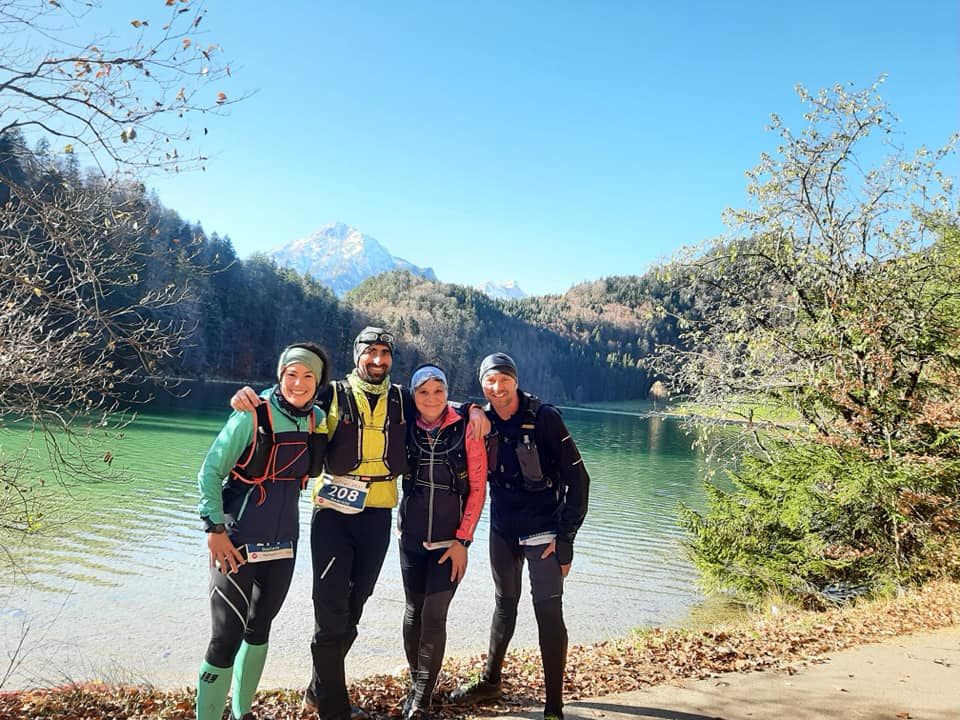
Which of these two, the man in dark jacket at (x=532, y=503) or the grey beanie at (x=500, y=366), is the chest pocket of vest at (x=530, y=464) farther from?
the grey beanie at (x=500, y=366)

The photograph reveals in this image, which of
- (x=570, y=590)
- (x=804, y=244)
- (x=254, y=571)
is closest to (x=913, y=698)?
(x=254, y=571)

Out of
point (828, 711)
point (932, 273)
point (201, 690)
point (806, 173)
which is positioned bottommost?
point (828, 711)

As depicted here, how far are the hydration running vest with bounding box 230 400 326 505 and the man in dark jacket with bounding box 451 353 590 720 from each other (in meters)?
1.15

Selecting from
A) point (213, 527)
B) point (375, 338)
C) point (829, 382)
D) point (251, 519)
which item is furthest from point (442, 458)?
point (829, 382)

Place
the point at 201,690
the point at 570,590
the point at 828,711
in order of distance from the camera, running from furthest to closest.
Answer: the point at 570,590 < the point at 828,711 < the point at 201,690

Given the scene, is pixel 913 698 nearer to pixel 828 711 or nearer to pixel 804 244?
pixel 828 711

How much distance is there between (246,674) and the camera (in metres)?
3.39

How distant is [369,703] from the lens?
13.7ft

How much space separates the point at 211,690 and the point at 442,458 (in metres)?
1.73

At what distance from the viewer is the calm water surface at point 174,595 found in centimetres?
Result: 773

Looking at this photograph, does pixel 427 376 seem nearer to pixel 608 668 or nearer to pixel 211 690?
pixel 211 690

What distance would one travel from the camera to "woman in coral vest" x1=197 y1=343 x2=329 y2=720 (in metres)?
3.26

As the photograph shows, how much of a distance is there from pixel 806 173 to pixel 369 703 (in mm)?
9361

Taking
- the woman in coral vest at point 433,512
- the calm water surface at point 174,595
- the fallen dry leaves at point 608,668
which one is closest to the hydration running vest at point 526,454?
the woman in coral vest at point 433,512
